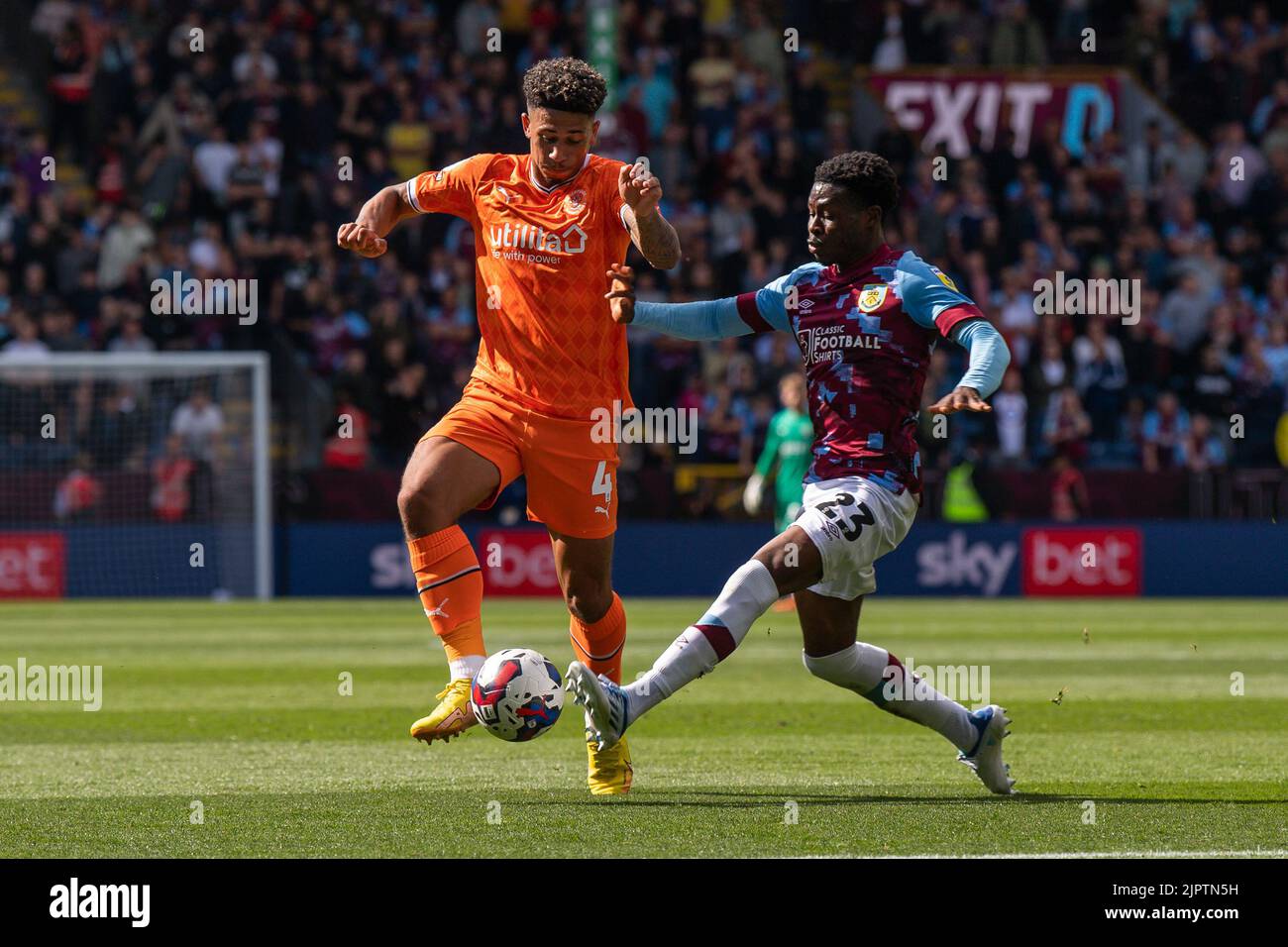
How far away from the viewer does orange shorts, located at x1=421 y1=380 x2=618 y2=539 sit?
7.25 m

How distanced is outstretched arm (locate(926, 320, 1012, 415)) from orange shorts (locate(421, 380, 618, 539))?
1.48m

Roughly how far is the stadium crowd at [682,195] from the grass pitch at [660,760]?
236 inches

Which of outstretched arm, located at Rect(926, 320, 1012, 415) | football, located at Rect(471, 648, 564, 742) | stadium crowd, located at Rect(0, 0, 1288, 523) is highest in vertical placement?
stadium crowd, located at Rect(0, 0, 1288, 523)

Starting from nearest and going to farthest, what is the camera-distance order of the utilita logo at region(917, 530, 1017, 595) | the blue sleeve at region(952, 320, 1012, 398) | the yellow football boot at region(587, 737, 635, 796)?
the blue sleeve at region(952, 320, 1012, 398) < the yellow football boot at region(587, 737, 635, 796) < the utilita logo at region(917, 530, 1017, 595)

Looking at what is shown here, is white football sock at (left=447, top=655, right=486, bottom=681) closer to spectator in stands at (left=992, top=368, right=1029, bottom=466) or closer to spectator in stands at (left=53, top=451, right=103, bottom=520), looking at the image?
spectator in stands at (left=53, top=451, right=103, bottom=520)

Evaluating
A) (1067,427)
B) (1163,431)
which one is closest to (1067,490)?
(1067,427)

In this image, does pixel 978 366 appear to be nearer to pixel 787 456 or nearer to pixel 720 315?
pixel 720 315

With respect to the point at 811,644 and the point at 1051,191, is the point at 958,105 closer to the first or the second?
the point at 1051,191

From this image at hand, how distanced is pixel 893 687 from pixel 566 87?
97.4 inches

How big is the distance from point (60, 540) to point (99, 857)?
16.4 meters

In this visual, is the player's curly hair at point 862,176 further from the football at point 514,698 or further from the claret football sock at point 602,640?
the football at point 514,698

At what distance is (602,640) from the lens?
753 centimetres

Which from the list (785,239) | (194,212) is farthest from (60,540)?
(785,239)

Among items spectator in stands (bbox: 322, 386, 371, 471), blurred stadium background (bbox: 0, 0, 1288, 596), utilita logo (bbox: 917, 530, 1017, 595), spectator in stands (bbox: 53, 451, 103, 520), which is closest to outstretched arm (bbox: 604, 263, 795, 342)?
blurred stadium background (bbox: 0, 0, 1288, 596)
